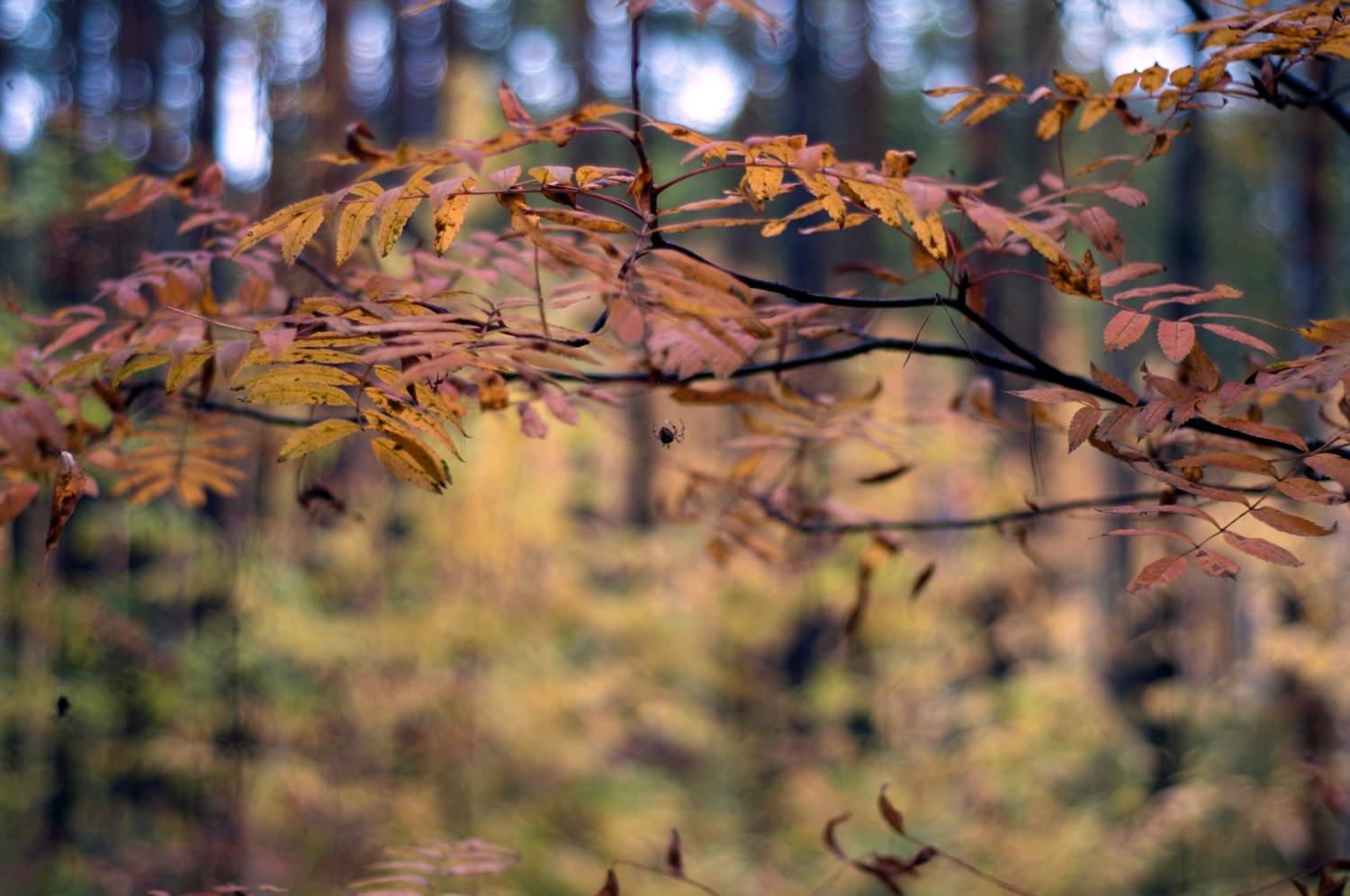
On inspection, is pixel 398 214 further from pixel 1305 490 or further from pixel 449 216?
pixel 1305 490

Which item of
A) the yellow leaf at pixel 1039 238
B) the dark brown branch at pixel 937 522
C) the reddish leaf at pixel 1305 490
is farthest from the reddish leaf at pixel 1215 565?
the dark brown branch at pixel 937 522

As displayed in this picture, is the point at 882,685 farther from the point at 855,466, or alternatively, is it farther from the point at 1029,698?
the point at 855,466

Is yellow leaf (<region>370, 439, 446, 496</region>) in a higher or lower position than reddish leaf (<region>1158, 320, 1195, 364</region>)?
lower

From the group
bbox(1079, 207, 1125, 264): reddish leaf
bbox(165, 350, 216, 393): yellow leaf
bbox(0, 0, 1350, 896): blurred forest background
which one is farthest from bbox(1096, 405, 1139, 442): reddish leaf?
bbox(0, 0, 1350, 896): blurred forest background

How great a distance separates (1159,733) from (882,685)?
3008 millimetres

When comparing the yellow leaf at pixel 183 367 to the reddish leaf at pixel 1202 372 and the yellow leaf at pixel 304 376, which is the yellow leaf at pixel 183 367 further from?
the reddish leaf at pixel 1202 372

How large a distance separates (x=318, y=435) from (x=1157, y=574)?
0.89 m

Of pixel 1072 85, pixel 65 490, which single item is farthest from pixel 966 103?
pixel 65 490

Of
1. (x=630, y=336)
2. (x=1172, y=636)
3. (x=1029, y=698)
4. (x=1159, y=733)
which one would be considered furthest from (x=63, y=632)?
(x=1159, y=733)

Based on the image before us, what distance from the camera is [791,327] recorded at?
1.02 meters

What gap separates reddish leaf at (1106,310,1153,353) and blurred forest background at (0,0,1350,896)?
7.32 feet

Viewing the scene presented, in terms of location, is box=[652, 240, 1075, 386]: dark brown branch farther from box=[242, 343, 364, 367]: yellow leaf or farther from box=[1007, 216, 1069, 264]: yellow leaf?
box=[242, 343, 364, 367]: yellow leaf

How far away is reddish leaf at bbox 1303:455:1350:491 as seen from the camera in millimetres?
760

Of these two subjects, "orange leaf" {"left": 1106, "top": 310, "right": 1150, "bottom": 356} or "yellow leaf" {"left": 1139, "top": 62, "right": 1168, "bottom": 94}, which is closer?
"orange leaf" {"left": 1106, "top": 310, "right": 1150, "bottom": 356}
